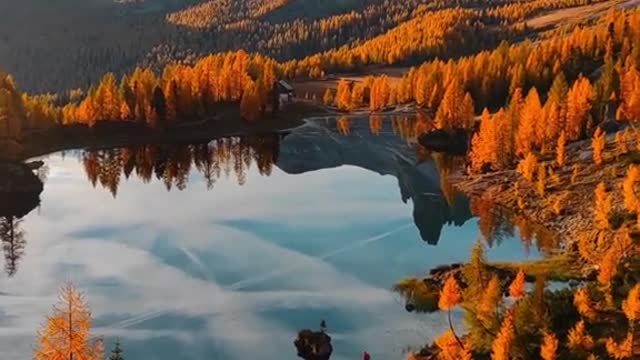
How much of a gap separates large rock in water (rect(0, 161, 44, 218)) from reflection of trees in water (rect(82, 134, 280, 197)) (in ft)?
39.5

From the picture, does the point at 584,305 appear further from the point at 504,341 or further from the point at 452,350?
the point at 452,350

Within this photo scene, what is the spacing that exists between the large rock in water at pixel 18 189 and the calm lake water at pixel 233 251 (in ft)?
9.68

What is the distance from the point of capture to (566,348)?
63.9 metres

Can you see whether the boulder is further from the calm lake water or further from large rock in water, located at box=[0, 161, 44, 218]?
large rock in water, located at box=[0, 161, 44, 218]

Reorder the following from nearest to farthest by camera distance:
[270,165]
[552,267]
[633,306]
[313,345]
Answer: [633,306], [313,345], [552,267], [270,165]

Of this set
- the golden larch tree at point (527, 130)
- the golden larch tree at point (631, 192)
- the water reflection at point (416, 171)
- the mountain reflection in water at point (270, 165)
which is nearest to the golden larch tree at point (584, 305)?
the golden larch tree at point (631, 192)

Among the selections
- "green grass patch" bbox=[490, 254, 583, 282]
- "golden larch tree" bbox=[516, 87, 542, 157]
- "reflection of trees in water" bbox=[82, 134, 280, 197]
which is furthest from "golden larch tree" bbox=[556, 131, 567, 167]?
"reflection of trees in water" bbox=[82, 134, 280, 197]

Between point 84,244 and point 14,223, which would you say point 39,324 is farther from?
point 14,223

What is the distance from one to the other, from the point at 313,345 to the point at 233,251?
1490 inches

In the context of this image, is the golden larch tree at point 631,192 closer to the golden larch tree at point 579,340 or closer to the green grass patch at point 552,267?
the green grass patch at point 552,267

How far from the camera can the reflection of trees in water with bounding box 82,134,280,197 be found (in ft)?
527

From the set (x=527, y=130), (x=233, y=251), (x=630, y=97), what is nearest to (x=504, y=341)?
(x=233, y=251)

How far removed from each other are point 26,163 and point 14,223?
51156mm

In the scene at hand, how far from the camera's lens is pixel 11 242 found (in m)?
112
